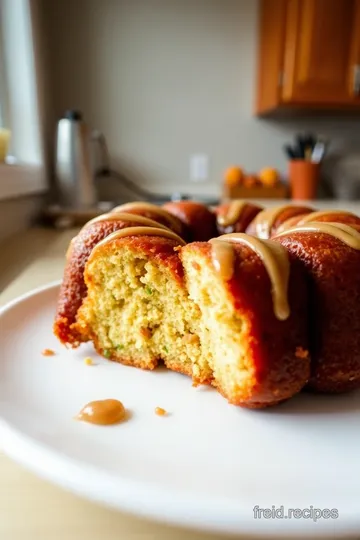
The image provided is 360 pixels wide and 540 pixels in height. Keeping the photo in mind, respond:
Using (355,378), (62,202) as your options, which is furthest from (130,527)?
(62,202)

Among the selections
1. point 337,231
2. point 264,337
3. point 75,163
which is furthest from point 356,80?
point 264,337

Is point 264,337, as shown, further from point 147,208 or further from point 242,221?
point 242,221

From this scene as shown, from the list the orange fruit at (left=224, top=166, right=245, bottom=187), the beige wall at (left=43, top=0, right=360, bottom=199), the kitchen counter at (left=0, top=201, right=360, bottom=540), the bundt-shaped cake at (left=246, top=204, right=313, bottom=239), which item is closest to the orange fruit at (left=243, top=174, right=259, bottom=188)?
the orange fruit at (left=224, top=166, right=245, bottom=187)

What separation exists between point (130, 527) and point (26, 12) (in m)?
2.59

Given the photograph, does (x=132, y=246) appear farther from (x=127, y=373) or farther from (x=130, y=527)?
(x=130, y=527)

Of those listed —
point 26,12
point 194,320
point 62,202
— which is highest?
point 26,12

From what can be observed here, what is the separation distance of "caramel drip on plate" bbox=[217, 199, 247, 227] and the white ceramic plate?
24.4 inches

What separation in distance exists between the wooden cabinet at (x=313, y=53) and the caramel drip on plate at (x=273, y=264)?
2205mm

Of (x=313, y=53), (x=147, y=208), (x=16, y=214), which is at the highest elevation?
(x=313, y=53)

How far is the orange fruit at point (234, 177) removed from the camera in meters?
2.85

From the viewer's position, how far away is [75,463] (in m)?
0.48

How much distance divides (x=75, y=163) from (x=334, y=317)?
2.11 metres

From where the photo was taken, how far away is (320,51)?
2539 millimetres

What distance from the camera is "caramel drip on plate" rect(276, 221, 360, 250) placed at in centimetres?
71
